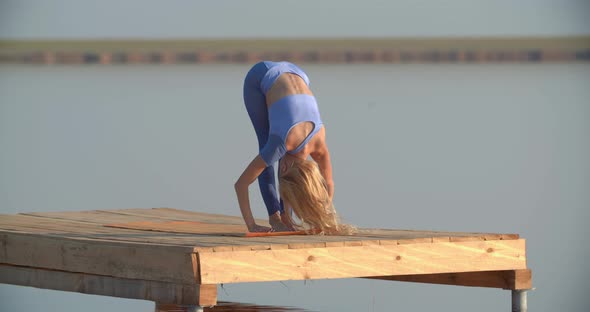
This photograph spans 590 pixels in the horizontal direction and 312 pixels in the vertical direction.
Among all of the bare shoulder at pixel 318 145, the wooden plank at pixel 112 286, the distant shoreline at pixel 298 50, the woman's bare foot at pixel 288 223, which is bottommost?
the wooden plank at pixel 112 286

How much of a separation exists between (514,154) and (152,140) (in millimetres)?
5678

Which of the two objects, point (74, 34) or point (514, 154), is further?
point (74, 34)

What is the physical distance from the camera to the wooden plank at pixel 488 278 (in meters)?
7.22

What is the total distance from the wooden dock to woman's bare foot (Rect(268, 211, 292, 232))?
206mm

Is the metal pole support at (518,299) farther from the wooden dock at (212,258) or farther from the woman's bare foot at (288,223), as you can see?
the woman's bare foot at (288,223)

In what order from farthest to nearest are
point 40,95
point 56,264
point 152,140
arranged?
point 40,95
point 152,140
point 56,264

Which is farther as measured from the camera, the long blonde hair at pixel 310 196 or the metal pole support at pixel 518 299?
the metal pole support at pixel 518 299

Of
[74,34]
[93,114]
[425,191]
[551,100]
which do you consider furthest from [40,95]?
[74,34]

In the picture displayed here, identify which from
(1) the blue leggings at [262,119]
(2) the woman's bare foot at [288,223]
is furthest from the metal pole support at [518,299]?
(1) the blue leggings at [262,119]

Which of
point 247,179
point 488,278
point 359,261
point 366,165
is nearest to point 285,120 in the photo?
point 247,179

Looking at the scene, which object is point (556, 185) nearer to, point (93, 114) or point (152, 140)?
point (152, 140)

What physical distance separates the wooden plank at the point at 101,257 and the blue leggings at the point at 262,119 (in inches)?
45.6

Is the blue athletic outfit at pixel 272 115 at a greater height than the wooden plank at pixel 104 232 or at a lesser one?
greater

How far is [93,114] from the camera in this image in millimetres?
26375
